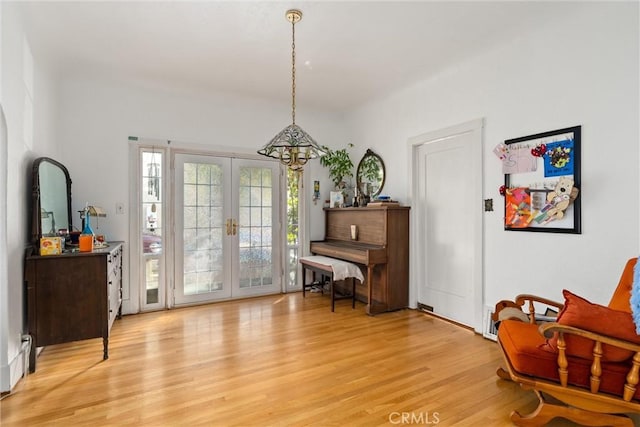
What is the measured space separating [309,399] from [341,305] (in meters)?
2.28

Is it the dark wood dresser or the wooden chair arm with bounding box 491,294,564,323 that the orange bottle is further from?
the wooden chair arm with bounding box 491,294,564,323

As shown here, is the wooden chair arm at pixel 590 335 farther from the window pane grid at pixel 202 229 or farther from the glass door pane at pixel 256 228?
the window pane grid at pixel 202 229

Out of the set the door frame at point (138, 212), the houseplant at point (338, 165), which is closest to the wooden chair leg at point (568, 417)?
the houseplant at point (338, 165)

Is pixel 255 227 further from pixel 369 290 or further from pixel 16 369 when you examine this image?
pixel 16 369

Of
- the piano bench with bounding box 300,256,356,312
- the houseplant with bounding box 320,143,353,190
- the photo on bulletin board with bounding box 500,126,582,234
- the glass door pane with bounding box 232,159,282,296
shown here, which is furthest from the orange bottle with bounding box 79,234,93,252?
the photo on bulletin board with bounding box 500,126,582,234

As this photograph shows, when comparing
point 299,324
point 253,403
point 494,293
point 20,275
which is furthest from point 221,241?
point 494,293

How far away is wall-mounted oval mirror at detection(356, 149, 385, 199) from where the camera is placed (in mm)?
4742

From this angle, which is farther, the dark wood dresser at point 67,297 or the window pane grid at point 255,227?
the window pane grid at point 255,227

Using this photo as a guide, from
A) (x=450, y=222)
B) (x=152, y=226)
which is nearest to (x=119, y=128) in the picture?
(x=152, y=226)

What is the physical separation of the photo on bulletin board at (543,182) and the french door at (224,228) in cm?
305

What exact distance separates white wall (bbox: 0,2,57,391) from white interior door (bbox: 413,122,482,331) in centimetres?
381

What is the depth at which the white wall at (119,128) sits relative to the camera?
3.83 metres

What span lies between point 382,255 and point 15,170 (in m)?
3.48

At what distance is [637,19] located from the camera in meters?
2.34
